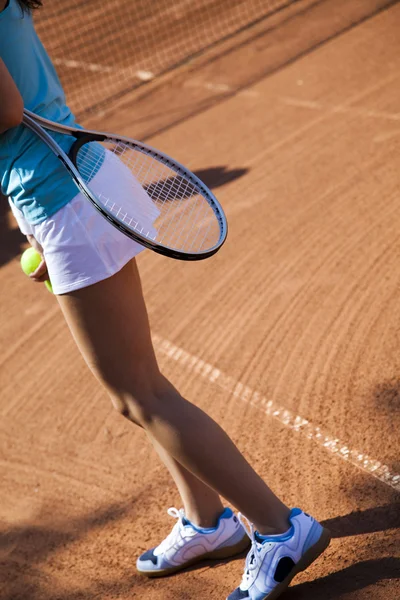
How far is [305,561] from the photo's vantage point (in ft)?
8.08

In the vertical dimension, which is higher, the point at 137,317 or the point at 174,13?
the point at 137,317

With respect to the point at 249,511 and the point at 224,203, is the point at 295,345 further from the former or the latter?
the point at 224,203

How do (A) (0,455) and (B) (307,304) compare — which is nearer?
(A) (0,455)

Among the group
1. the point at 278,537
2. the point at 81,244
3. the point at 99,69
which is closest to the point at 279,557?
the point at 278,537

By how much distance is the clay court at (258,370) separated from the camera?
9.55 feet

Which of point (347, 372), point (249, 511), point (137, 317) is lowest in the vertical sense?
point (347, 372)

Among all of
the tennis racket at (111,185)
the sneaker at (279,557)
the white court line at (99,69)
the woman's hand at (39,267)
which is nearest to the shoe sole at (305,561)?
the sneaker at (279,557)

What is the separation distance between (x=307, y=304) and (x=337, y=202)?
3.88ft

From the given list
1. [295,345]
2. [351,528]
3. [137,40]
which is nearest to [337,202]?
[295,345]

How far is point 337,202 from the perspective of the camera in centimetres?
501

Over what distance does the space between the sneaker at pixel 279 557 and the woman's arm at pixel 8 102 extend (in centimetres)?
154

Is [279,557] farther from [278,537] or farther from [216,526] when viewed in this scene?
[216,526]

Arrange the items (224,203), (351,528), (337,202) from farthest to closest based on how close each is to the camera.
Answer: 1. (224,203)
2. (337,202)
3. (351,528)

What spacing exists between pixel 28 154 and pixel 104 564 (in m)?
1.71
